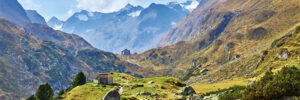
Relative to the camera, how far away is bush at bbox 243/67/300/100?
97.6 ft

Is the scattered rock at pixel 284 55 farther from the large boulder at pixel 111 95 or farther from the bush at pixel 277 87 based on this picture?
the bush at pixel 277 87

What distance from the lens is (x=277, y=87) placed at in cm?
3008

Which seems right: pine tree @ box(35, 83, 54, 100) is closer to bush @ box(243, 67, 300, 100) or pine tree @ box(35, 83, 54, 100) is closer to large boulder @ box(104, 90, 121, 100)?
large boulder @ box(104, 90, 121, 100)

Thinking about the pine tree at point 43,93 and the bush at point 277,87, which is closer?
the bush at point 277,87

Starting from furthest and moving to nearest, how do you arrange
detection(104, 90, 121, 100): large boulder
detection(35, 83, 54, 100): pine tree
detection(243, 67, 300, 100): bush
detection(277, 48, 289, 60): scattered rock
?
detection(277, 48, 289, 60): scattered rock < detection(35, 83, 54, 100): pine tree < detection(104, 90, 121, 100): large boulder < detection(243, 67, 300, 100): bush

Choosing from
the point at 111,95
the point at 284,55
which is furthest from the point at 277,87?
the point at 284,55

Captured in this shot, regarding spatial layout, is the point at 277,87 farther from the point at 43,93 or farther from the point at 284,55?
the point at 284,55

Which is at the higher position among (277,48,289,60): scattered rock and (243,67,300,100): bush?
(277,48,289,60): scattered rock

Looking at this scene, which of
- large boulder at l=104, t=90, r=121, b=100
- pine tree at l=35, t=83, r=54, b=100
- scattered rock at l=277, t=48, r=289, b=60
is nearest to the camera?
large boulder at l=104, t=90, r=121, b=100

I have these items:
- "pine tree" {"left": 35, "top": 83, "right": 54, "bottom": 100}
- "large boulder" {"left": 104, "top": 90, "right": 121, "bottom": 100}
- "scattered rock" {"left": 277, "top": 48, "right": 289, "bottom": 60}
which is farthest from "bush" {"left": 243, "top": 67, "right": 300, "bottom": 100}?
"scattered rock" {"left": 277, "top": 48, "right": 289, "bottom": 60}

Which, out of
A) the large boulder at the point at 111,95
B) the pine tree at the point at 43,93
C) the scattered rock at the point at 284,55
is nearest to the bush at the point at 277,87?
the large boulder at the point at 111,95

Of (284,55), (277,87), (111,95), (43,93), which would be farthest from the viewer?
(284,55)

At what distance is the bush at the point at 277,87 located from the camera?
2973cm

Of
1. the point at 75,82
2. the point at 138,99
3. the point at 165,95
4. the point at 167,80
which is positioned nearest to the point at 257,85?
the point at 138,99
